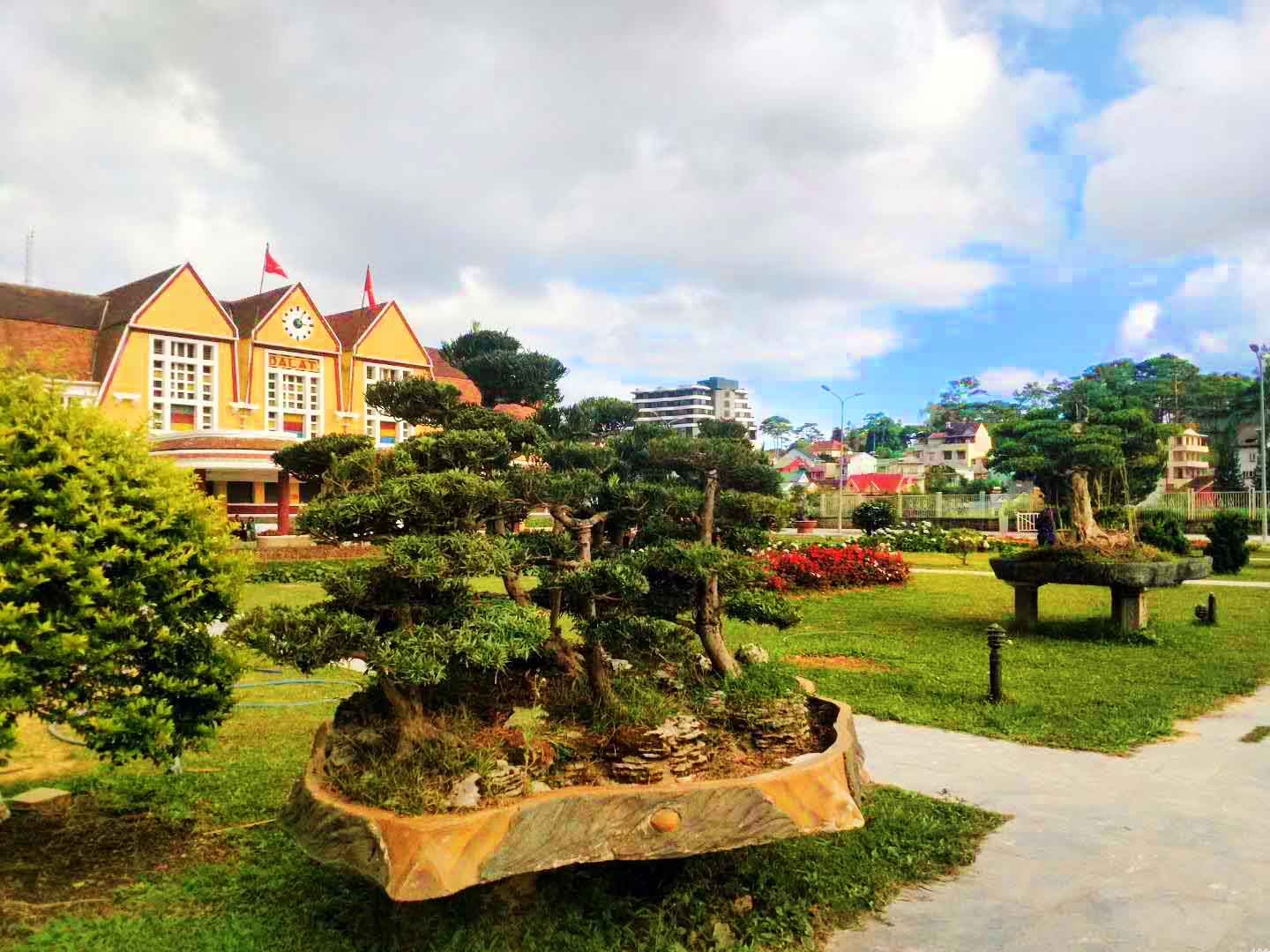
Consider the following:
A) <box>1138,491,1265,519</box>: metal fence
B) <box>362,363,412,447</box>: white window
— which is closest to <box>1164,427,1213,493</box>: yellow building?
<box>1138,491,1265,519</box>: metal fence

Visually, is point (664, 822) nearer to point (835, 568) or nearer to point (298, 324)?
point (835, 568)

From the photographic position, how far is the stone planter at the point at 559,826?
3.15 m

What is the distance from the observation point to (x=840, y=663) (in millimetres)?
9828

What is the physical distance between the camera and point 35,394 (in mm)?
4055

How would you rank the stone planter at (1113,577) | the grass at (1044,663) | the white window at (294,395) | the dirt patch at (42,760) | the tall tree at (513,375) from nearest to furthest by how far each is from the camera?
the dirt patch at (42,760), the grass at (1044,663), the stone planter at (1113,577), the white window at (294,395), the tall tree at (513,375)

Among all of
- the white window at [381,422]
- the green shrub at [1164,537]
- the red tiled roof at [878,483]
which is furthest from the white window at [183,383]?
the red tiled roof at [878,483]

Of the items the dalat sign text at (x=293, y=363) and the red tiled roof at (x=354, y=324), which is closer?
the dalat sign text at (x=293, y=363)

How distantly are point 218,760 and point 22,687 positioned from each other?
2612 mm

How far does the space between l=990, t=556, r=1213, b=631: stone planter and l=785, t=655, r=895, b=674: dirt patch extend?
9.28 feet

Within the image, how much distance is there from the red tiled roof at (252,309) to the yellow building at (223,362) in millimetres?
61

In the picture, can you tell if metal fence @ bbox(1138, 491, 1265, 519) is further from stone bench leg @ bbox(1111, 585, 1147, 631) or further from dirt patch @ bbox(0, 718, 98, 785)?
dirt patch @ bbox(0, 718, 98, 785)

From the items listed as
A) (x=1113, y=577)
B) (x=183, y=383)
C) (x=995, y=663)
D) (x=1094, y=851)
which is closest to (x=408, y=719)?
(x=1094, y=851)

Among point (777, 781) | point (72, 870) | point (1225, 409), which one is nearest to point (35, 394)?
point (72, 870)

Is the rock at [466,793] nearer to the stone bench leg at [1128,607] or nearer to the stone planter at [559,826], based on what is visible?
the stone planter at [559,826]
